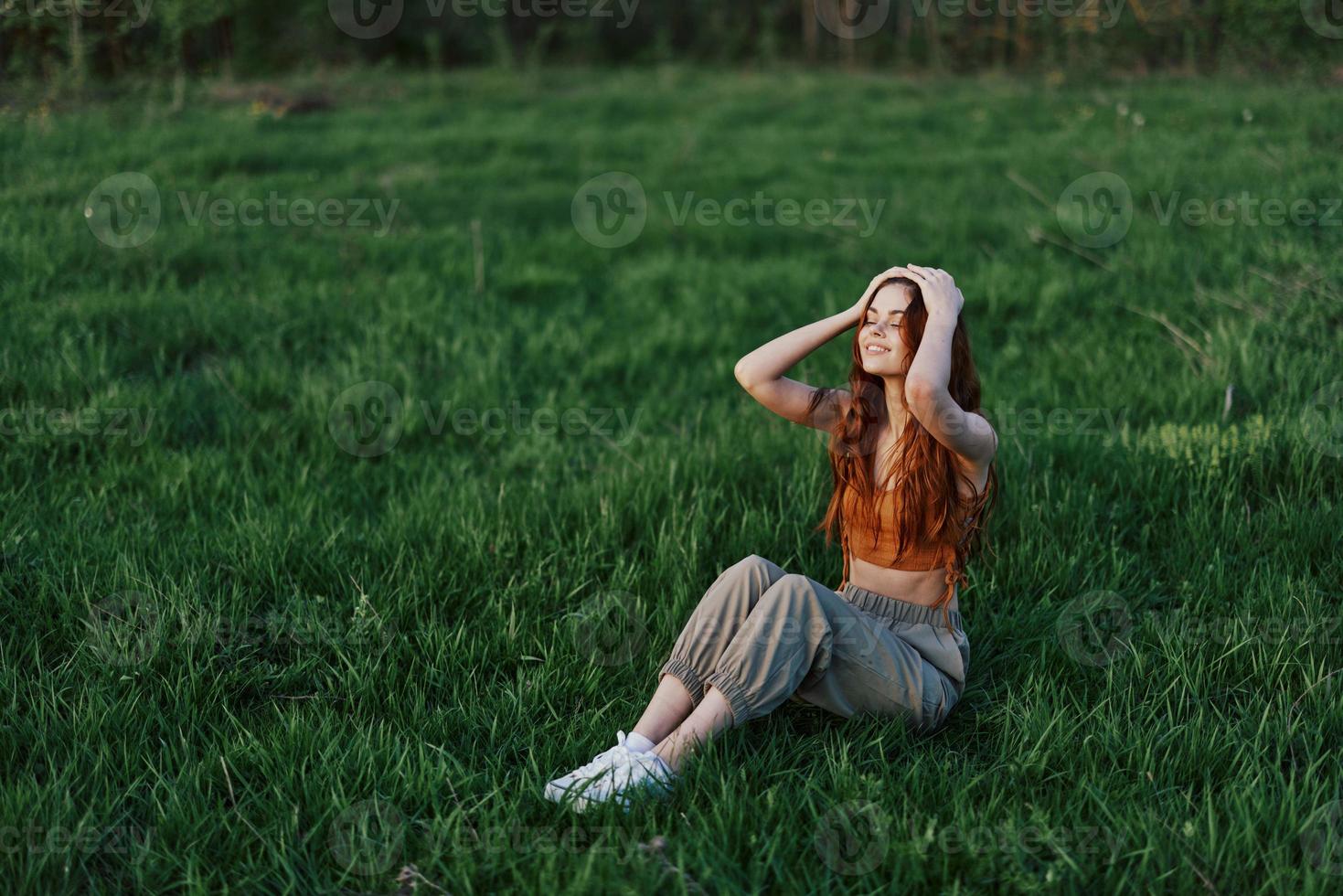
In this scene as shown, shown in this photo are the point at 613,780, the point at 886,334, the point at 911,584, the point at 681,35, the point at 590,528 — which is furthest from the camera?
the point at 681,35

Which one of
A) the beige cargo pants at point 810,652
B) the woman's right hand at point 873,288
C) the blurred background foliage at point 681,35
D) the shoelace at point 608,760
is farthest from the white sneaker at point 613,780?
the blurred background foliage at point 681,35

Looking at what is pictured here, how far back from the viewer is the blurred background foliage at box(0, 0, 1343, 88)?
7195 millimetres

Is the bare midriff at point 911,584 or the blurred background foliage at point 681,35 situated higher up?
the blurred background foliage at point 681,35

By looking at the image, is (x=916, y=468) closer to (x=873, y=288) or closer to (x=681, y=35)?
(x=873, y=288)

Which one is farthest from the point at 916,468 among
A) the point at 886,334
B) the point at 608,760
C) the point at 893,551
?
the point at 608,760

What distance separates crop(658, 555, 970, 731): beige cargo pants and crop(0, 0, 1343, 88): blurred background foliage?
6429 mm

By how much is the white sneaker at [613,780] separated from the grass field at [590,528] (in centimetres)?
5

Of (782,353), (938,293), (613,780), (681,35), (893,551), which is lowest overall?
(613,780)

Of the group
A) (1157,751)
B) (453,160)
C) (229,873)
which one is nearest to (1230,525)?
(1157,751)

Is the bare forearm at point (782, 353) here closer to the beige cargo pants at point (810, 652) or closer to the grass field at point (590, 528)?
the beige cargo pants at point (810, 652)

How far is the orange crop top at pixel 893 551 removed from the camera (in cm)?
259

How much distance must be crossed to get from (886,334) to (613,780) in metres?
1.26

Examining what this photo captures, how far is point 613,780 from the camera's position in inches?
87.1

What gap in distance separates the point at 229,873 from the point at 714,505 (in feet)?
6.26
